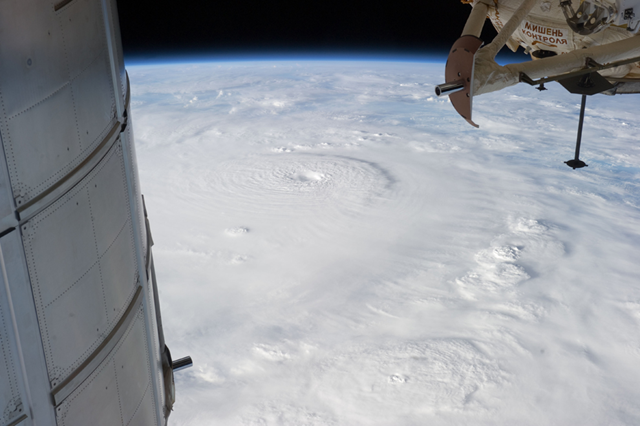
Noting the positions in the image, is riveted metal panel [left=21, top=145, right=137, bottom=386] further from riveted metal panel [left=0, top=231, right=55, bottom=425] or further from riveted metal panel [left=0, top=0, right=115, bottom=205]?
riveted metal panel [left=0, top=0, right=115, bottom=205]

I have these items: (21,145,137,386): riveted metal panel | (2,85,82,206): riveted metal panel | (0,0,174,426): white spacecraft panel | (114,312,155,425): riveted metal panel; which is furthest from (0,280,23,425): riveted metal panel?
(114,312,155,425): riveted metal panel

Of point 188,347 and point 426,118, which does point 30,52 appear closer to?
point 188,347

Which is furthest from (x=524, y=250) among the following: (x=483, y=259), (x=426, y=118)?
(x=426, y=118)

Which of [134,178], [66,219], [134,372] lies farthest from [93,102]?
[134,372]

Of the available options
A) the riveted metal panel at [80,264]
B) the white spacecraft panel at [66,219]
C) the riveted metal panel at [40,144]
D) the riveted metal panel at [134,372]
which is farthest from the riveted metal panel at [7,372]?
the riveted metal panel at [134,372]

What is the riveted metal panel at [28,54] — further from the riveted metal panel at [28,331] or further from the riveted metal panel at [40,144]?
the riveted metal panel at [28,331]

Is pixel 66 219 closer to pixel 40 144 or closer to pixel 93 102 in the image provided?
pixel 40 144
